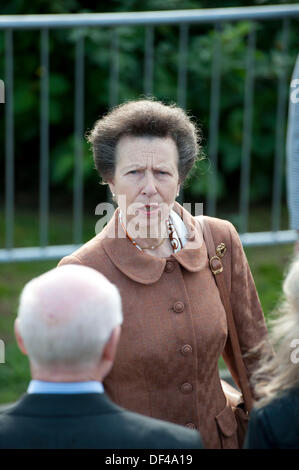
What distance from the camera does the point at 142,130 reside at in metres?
2.89

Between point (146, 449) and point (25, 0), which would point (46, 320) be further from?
point (25, 0)

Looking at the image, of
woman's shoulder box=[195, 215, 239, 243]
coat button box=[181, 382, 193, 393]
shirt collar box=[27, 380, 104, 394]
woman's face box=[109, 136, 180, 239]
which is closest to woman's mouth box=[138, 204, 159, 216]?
woman's face box=[109, 136, 180, 239]

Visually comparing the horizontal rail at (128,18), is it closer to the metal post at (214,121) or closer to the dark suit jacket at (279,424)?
the metal post at (214,121)

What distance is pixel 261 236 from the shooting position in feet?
16.5

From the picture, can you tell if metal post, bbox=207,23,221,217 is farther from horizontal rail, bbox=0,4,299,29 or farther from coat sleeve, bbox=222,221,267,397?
coat sleeve, bbox=222,221,267,397

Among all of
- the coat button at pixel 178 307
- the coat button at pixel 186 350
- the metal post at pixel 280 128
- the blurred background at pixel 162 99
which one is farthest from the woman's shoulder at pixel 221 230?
the blurred background at pixel 162 99

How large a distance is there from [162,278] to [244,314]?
368 mm

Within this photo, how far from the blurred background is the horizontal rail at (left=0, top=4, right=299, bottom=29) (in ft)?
1.98

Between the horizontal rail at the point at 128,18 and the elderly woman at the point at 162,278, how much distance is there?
1656 mm

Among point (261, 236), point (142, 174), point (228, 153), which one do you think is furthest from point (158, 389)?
point (228, 153)

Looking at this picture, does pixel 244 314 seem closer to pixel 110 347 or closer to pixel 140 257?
pixel 140 257

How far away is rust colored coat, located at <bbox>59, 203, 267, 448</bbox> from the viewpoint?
2.77 metres

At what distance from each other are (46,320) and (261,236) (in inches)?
127

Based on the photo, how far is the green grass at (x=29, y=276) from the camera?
4.38m
